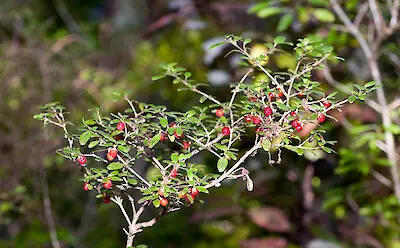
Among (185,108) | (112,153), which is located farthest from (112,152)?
(185,108)

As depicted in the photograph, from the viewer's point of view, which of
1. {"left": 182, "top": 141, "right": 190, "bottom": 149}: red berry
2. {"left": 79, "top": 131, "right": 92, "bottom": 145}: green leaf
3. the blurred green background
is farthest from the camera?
the blurred green background

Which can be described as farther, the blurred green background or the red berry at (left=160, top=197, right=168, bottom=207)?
the blurred green background

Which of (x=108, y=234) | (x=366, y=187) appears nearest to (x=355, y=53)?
(x=366, y=187)

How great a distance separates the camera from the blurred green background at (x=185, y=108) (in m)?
1.92

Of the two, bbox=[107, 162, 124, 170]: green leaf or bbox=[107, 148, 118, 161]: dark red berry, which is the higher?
bbox=[107, 148, 118, 161]: dark red berry

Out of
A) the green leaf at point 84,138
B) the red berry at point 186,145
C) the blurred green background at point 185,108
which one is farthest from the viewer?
the blurred green background at point 185,108

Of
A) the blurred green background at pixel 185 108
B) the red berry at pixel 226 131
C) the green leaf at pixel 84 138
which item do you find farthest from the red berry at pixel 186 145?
the blurred green background at pixel 185 108

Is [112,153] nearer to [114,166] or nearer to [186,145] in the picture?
[114,166]

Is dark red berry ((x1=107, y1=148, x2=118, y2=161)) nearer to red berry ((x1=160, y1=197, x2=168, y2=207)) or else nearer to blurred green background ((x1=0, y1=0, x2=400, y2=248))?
red berry ((x1=160, y1=197, x2=168, y2=207))

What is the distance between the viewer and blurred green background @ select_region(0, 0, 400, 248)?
75.7 inches

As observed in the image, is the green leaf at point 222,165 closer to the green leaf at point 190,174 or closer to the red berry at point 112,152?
the green leaf at point 190,174

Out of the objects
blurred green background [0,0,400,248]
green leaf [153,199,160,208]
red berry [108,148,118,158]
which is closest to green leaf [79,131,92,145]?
red berry [108,148,118,158]

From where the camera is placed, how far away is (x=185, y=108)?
2.68 m

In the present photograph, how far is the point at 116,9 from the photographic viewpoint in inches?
131
